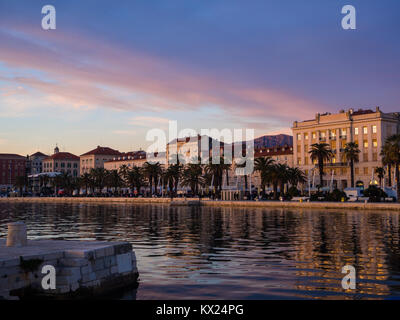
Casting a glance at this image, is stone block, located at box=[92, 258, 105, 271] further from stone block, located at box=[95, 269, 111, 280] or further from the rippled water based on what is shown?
the rippled water

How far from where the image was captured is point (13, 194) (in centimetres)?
19825

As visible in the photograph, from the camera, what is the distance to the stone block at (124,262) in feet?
50.9

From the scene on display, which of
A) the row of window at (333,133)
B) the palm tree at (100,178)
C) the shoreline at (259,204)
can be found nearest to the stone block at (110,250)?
the shoreline at (259,204)

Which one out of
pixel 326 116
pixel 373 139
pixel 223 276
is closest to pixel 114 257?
pixel 223 276

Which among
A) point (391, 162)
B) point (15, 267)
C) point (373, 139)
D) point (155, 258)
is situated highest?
point (373, 139)

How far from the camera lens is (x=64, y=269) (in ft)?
44.0

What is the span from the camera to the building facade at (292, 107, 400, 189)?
119 meters

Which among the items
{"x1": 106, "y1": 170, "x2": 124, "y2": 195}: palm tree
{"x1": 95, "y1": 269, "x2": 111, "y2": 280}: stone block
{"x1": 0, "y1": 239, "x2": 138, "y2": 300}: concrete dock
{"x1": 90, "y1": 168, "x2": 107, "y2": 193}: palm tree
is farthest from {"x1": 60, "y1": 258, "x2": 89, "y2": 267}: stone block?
{"x1": 90, "y1": 168, "x2": 107, "y2": 193}: palm tree

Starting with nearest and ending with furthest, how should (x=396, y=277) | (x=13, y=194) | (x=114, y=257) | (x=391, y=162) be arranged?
(x=114, y=257)
(x=396, y=277)
(x=391, y=162)
(x=13, y=194)

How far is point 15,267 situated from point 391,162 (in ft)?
259

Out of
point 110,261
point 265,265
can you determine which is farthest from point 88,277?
point 265,265
